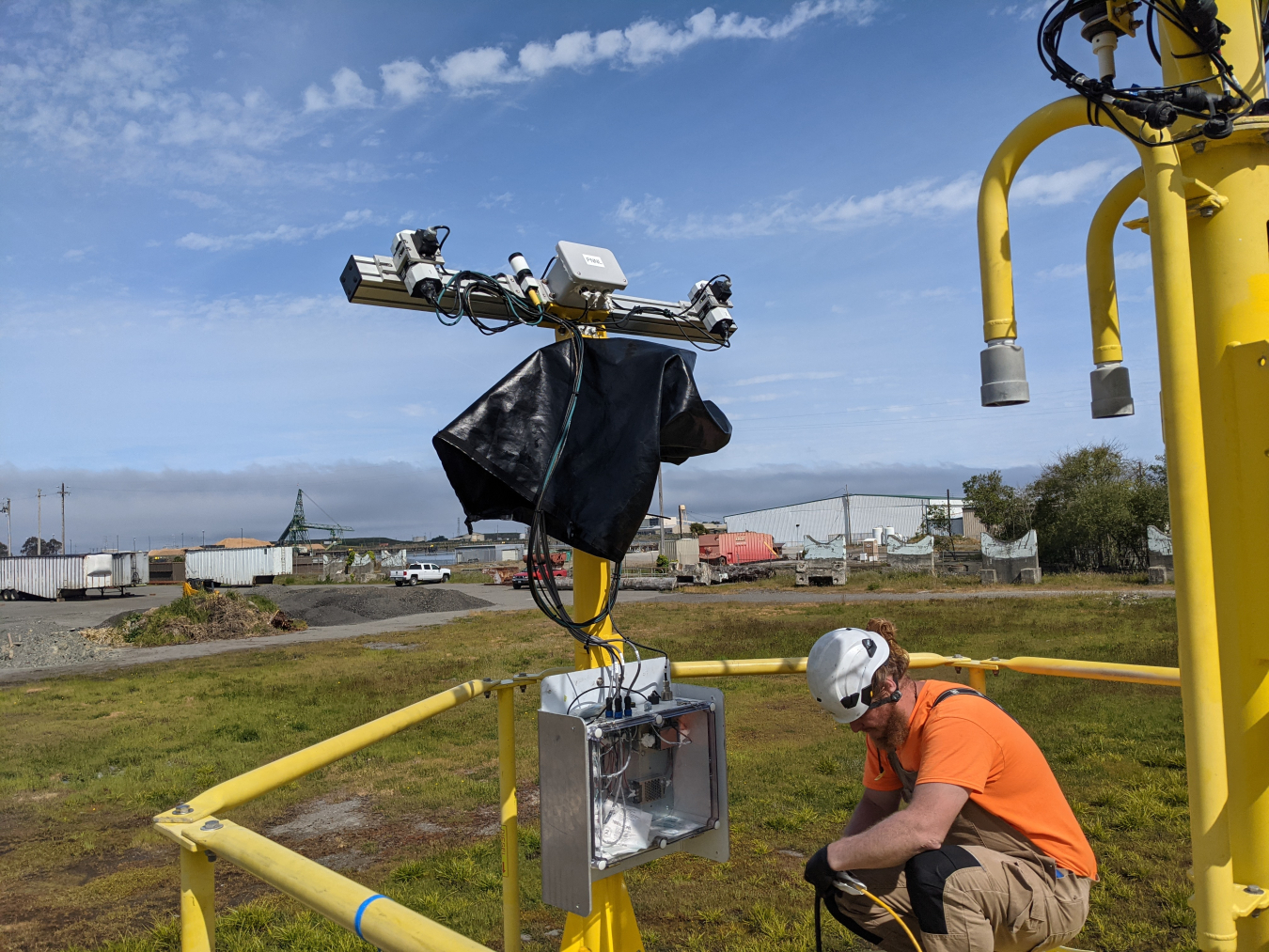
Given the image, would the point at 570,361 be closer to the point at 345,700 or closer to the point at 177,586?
the point at 345,700

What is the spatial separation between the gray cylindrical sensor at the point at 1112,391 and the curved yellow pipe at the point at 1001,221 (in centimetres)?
41

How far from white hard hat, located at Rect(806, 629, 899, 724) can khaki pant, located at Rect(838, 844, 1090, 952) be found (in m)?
0.42

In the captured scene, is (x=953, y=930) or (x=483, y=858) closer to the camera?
(x=953, y=930)

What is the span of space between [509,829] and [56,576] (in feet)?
146

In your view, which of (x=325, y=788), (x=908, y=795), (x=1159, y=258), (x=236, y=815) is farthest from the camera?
(x=325, y=788)

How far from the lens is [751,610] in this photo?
22562 millimetres

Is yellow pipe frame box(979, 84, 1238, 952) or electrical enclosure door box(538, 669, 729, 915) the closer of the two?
yellow pipe frame box(979, 84, 1238, 952)

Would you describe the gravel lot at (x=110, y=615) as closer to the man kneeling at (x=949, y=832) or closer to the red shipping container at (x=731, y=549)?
the red shipping container at (x=731, y=549)

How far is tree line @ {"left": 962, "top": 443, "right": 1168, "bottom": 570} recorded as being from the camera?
98.2 ft

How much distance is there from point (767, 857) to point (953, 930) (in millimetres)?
2868

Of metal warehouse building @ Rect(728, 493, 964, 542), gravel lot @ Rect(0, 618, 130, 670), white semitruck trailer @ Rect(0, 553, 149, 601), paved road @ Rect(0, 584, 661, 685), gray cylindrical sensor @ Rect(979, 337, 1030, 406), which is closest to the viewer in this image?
gray cylindrical sensor @ Rect(979, 337, 1030, 406)

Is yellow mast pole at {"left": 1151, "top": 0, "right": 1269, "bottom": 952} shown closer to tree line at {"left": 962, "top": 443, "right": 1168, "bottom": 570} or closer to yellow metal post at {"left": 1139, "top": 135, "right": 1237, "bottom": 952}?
yellow metal post at {"left": 1139, "top": 135, "right": 1237, "bottom": 952}

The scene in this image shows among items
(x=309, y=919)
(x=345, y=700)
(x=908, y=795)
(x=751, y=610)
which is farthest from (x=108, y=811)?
(x=751, y=610)

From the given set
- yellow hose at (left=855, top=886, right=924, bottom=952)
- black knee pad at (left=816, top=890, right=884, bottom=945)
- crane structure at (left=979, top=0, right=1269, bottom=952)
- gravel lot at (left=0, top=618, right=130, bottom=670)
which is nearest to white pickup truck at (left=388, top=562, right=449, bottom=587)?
gravel lot at (left=0, top=618, right=130, bottom=670)
